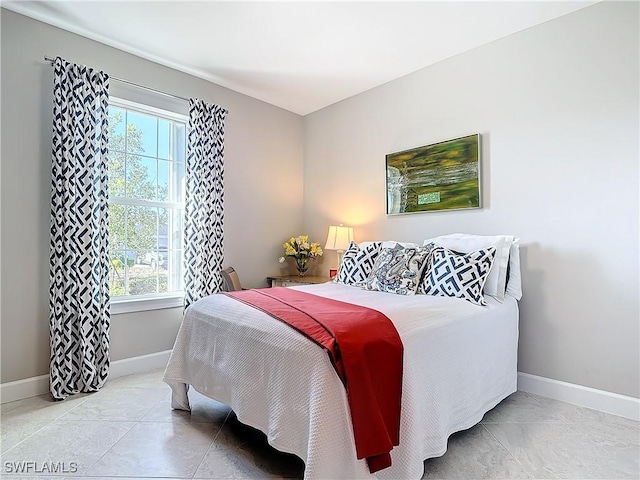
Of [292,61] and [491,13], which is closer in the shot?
[491,13]

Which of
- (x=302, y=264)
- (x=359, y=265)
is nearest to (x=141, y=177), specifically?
(x=302, y=264)

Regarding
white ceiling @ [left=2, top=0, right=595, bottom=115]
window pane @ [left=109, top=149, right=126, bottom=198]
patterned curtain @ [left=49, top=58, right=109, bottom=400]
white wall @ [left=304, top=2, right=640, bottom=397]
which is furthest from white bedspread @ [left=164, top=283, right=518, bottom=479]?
white ceiling @ [left=2, top=0, right=595, bottom=115]

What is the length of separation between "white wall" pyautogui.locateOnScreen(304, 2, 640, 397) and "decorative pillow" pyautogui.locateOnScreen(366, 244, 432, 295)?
59cm

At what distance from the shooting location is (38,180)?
2566 millimetres

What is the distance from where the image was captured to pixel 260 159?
3988 millimetres

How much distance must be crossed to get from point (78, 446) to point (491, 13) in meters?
3.63

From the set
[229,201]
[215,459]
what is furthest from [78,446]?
[229,201]

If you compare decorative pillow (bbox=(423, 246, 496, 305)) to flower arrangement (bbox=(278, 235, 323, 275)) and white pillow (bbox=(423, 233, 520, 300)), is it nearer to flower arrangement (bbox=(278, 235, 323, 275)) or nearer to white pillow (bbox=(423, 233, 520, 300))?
white pillow (bbox=(423, 233, 520, 300))

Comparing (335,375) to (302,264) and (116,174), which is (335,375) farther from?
(302,264)

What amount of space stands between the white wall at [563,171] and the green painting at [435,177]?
3.4 inches

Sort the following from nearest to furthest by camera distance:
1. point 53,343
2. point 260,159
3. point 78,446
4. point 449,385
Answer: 1. point 449,385
2. point 78,446
3. point 53,343
4. point 260,159

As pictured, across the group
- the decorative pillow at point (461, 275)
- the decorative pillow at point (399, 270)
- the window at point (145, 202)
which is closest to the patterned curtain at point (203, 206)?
the window at point (145, 202)

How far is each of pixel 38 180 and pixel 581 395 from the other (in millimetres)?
4007

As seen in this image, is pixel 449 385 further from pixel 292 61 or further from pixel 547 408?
pixel 292 61
